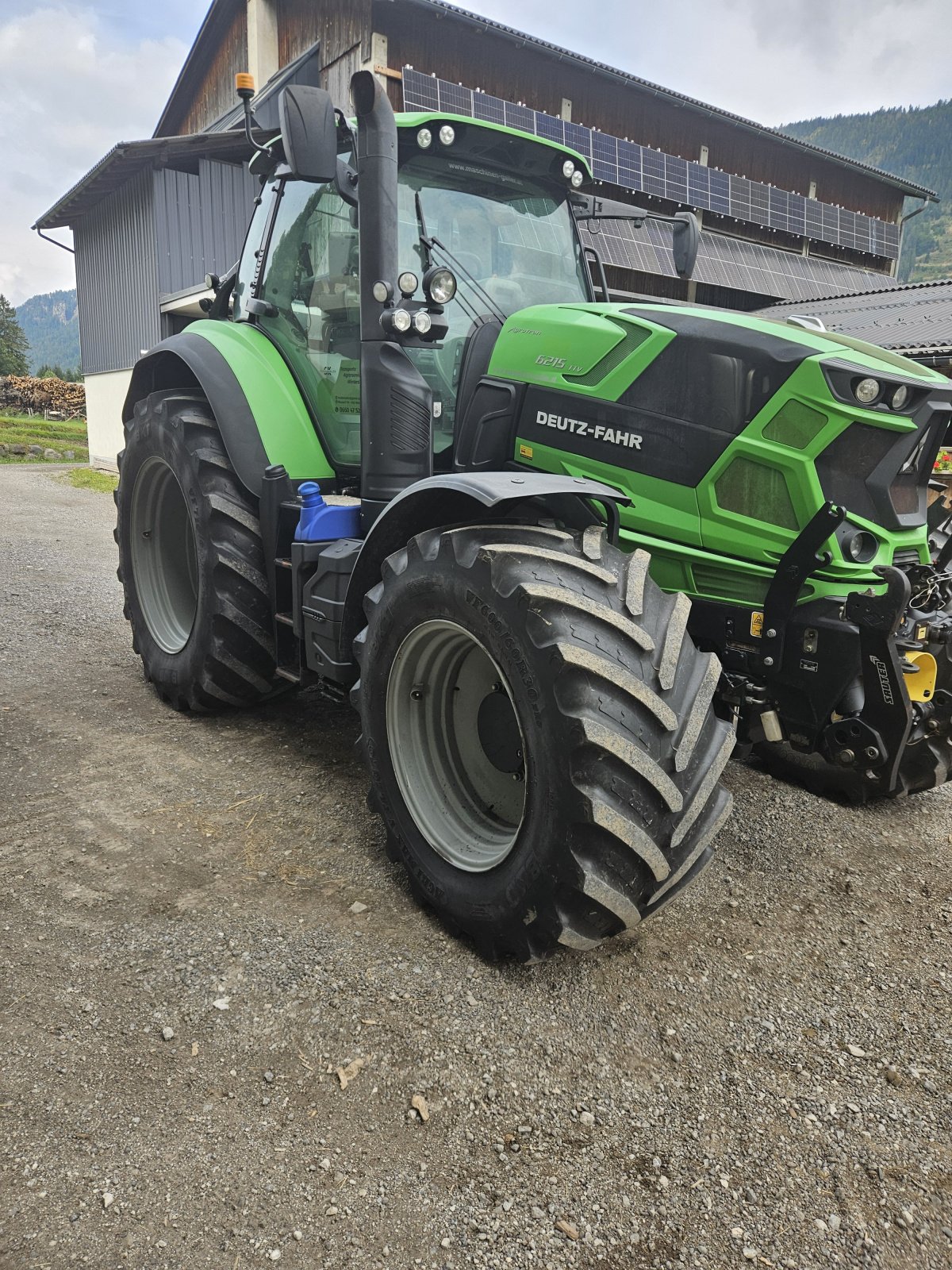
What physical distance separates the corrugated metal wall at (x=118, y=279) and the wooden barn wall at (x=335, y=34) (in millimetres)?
3112

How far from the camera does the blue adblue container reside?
11.4 ft

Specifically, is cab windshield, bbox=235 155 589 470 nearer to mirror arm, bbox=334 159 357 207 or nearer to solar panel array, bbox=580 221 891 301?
mirror arm, bbox=334 159 357 207

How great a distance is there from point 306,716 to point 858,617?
2766 millimetres

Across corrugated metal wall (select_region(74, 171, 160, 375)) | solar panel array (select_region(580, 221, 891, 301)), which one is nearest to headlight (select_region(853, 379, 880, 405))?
solar panel array (select_region(580, 221, 891, 301))

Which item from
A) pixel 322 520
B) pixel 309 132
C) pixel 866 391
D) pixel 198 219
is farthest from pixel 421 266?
pixel 198 219

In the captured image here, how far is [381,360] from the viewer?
127 inches

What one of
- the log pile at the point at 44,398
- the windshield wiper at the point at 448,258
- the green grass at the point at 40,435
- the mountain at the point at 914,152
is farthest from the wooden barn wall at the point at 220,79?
the mountain at the point at 914,152

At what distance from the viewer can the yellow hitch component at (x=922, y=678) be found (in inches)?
106

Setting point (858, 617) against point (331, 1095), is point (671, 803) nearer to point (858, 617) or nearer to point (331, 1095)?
point (858, 617)

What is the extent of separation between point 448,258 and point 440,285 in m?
0.44

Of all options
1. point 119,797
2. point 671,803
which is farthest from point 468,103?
point 671,803

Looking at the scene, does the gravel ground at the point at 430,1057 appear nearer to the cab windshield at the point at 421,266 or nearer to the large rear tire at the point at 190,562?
the large rear tire at the point at 190,562

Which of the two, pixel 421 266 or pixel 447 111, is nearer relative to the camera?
pixel 421 266

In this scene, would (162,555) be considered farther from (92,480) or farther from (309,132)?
(92,480)
